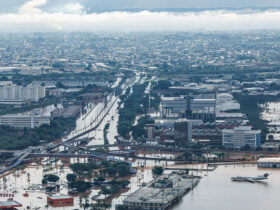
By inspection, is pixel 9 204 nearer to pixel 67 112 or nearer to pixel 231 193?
pixel 231 193

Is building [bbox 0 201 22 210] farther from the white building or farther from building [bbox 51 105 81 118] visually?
the white building

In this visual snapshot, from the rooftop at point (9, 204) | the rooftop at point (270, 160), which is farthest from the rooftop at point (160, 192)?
the rooftop at point (270, 160)

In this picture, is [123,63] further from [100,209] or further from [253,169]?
[100,209]

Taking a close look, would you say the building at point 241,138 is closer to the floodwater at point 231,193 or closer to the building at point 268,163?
the building at point 268,163

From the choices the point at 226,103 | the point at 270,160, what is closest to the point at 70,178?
the point at 270,160

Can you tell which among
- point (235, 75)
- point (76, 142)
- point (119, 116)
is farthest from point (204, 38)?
point (76, 142)

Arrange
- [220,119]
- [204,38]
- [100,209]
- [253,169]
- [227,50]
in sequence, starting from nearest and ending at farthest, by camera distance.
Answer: [100,209] < [253,169] < [220,119] < [227,50] < [204,38]

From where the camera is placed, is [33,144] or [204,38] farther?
[204,38]
